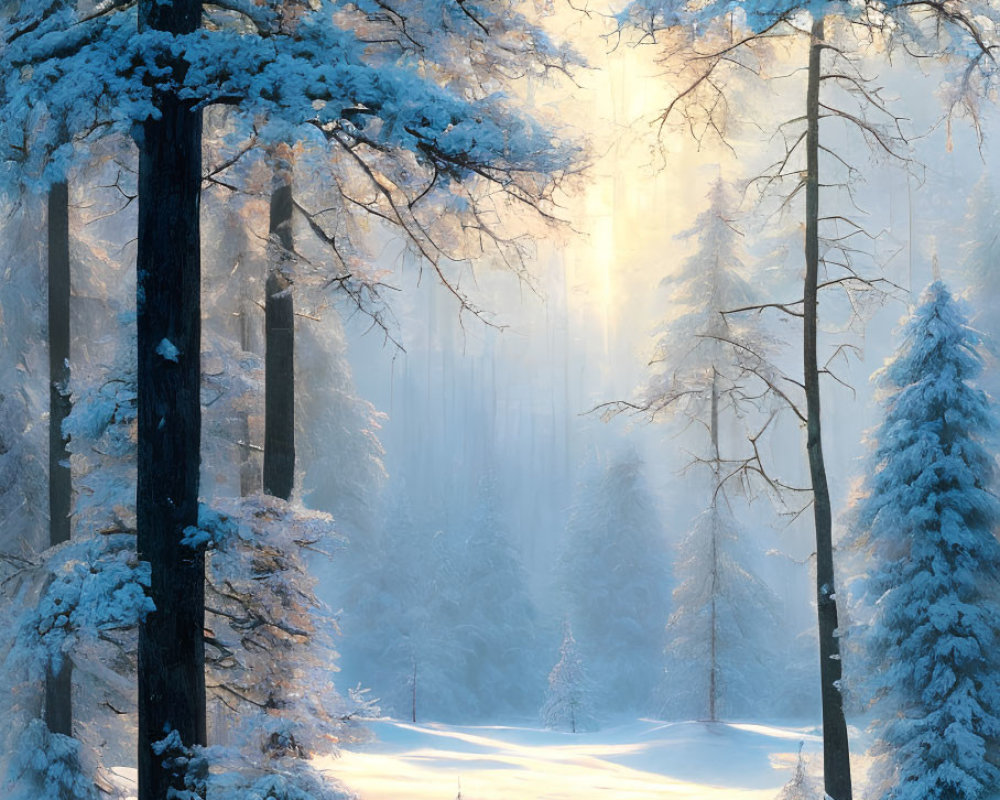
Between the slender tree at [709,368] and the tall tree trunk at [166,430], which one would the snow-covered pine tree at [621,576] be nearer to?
the slender tree at [709,368]

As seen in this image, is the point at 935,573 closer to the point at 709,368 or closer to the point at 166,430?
the point at 166,430

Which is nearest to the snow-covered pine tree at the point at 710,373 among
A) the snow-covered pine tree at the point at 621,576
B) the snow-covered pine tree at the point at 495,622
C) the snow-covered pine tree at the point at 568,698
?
the snow-covered pine tree at the point at 568,698

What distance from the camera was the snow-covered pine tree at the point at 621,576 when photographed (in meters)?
41.2

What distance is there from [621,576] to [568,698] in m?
11.1

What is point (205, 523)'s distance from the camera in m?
6.69

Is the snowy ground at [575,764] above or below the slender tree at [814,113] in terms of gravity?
below

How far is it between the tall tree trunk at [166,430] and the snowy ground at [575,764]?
6.27 m

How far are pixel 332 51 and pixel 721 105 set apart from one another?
6.10 m

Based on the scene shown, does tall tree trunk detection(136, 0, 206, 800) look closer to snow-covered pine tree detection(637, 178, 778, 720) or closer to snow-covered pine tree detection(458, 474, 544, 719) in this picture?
snow-covered pine tree detection(637, 178, 778, 720)

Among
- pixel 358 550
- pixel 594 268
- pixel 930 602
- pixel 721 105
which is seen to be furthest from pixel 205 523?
pixel 594 268

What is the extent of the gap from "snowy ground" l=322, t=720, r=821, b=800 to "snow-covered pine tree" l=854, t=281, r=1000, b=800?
201 inches

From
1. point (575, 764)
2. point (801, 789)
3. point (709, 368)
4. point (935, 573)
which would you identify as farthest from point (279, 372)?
point (709, 368)

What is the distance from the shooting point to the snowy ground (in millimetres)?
14727

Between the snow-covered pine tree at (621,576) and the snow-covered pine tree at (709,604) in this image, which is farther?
the snow-covered pine tree at (621,576)
